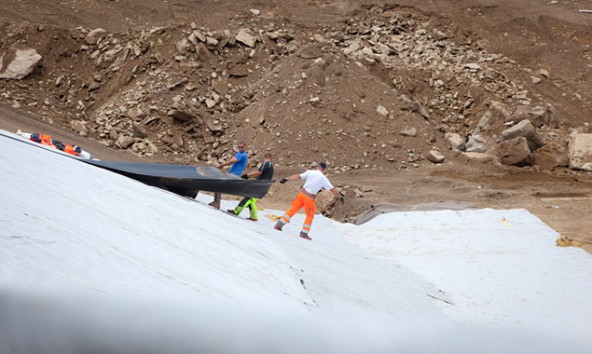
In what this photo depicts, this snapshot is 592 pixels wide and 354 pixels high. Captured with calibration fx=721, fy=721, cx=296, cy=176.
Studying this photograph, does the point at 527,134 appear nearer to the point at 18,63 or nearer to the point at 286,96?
the point at 286,96

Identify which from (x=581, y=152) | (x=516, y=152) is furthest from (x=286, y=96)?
(x=581, y=152)

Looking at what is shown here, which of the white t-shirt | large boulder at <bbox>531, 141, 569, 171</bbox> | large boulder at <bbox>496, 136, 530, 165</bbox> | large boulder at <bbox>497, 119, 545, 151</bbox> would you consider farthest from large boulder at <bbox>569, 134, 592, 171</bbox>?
the white t-shirt

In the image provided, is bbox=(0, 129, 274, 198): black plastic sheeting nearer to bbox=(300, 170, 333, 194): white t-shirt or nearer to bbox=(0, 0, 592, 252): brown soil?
bbox=(300, 170, 333, 194): white t-shirt

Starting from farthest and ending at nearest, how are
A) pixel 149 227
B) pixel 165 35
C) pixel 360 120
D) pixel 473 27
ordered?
pixel 473 27 < pixel 165 35 < pixel 360 120 < pixel 149 227

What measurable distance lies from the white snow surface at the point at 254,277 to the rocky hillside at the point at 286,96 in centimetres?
768

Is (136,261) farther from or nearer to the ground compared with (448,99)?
nearer to the ground

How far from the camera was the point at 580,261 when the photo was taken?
34.6 ft

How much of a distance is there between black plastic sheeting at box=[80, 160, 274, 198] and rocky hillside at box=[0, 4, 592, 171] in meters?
9.75

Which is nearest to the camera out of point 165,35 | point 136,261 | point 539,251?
point 136,261

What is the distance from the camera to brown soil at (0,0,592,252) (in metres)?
19.2

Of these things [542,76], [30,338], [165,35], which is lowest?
[30,338]

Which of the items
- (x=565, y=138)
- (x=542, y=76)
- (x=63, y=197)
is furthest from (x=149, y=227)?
(x=542, y=76)

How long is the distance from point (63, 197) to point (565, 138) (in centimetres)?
1945

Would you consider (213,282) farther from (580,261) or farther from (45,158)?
(580,261)
